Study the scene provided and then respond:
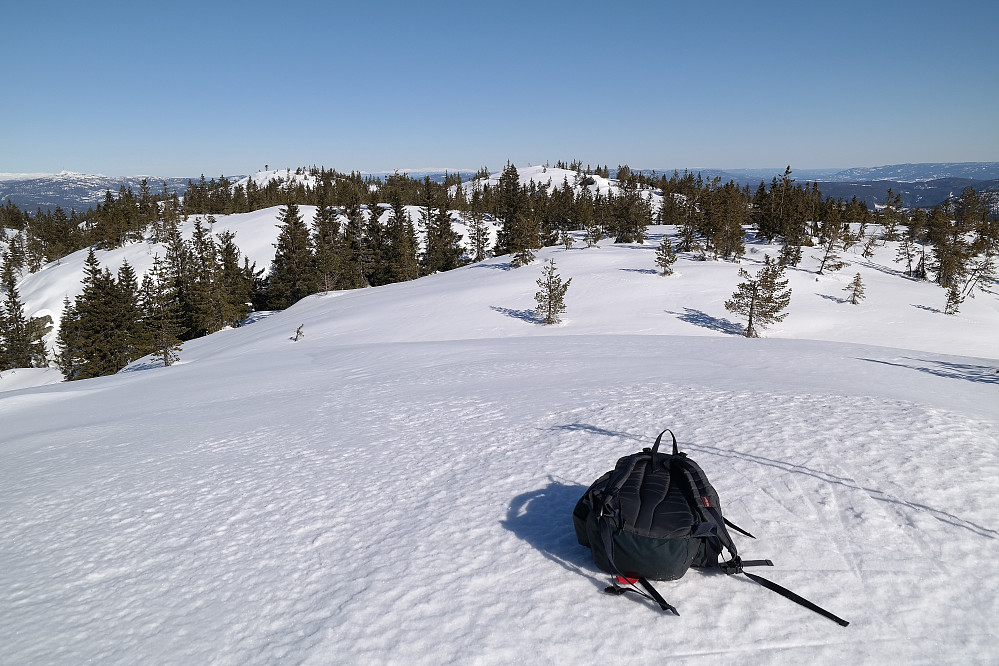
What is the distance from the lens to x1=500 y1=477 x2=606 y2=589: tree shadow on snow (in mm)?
4117

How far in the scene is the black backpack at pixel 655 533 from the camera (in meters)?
3.52

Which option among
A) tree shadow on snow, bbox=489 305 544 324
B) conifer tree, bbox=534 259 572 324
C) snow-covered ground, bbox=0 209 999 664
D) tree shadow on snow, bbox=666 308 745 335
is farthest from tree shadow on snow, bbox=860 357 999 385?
tree shadow on snow, bbox=489 305 544 324

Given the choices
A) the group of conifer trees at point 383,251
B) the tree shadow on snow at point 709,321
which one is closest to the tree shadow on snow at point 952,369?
the tree shadow on snow at point 709,321

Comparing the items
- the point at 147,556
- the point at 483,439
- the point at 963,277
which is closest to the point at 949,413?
the point at 483,439

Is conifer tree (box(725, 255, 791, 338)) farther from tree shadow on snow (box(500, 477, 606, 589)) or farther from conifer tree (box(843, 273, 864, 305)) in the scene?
tree shadow on snow (box(500, 477, 606, 589))

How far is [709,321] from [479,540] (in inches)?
1072

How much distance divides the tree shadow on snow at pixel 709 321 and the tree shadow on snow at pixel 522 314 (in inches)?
334

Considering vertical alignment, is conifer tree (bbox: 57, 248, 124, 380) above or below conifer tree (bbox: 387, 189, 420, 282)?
below

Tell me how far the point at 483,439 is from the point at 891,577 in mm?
4741

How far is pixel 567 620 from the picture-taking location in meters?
3.45

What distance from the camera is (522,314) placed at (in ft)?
95.1

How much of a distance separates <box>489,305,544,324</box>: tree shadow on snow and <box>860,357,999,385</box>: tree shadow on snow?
56.9 ft

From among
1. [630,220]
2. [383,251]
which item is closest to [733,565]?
[383,251]

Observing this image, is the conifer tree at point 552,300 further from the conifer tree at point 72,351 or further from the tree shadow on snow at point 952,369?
the conifer tree at point 72,351
